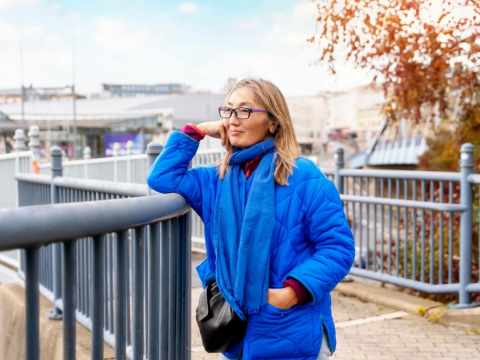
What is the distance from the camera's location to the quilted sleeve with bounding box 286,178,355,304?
2160 millimetres

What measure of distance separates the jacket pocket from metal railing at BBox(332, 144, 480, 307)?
10.1 feet

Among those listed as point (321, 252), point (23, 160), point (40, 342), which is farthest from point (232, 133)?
point (23, 160)

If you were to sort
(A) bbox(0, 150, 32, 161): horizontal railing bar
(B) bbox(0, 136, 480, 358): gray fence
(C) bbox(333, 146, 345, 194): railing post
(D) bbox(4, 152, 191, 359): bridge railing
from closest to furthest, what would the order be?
(D) bbox(4, 152, 191, 359): bridge railing < (B) bbox(0, 136, 480, 358): gray fence < (C) bbox(333, 146, 345, 194): railing post < (A) bbox(0, 150, 32, 161): horizontal railing bar

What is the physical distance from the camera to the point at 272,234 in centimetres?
220

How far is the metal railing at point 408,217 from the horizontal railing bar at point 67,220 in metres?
3.71

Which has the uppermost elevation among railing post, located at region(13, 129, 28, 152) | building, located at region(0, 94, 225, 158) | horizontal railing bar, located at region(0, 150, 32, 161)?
building, located at region(0, 94, 225, 158)

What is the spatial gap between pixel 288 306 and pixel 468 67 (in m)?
6.05

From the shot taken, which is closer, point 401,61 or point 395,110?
point 401,61

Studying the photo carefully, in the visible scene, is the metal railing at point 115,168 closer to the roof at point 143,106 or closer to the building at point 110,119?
the building at point 110,119

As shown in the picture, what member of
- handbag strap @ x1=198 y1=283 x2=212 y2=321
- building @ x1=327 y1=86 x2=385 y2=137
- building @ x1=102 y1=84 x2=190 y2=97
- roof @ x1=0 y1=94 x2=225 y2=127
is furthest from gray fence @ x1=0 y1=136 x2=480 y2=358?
building @ x1=102 y1=84 x2=190 y2=97

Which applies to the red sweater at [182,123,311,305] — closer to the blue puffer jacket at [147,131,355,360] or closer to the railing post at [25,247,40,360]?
the blue puffer jacket at [147,131,355,360]

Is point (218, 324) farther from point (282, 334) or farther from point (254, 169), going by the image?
point (254, 169)

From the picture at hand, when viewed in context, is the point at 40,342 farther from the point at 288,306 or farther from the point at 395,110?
the point at 395,110

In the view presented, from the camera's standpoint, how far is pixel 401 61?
752 cm
